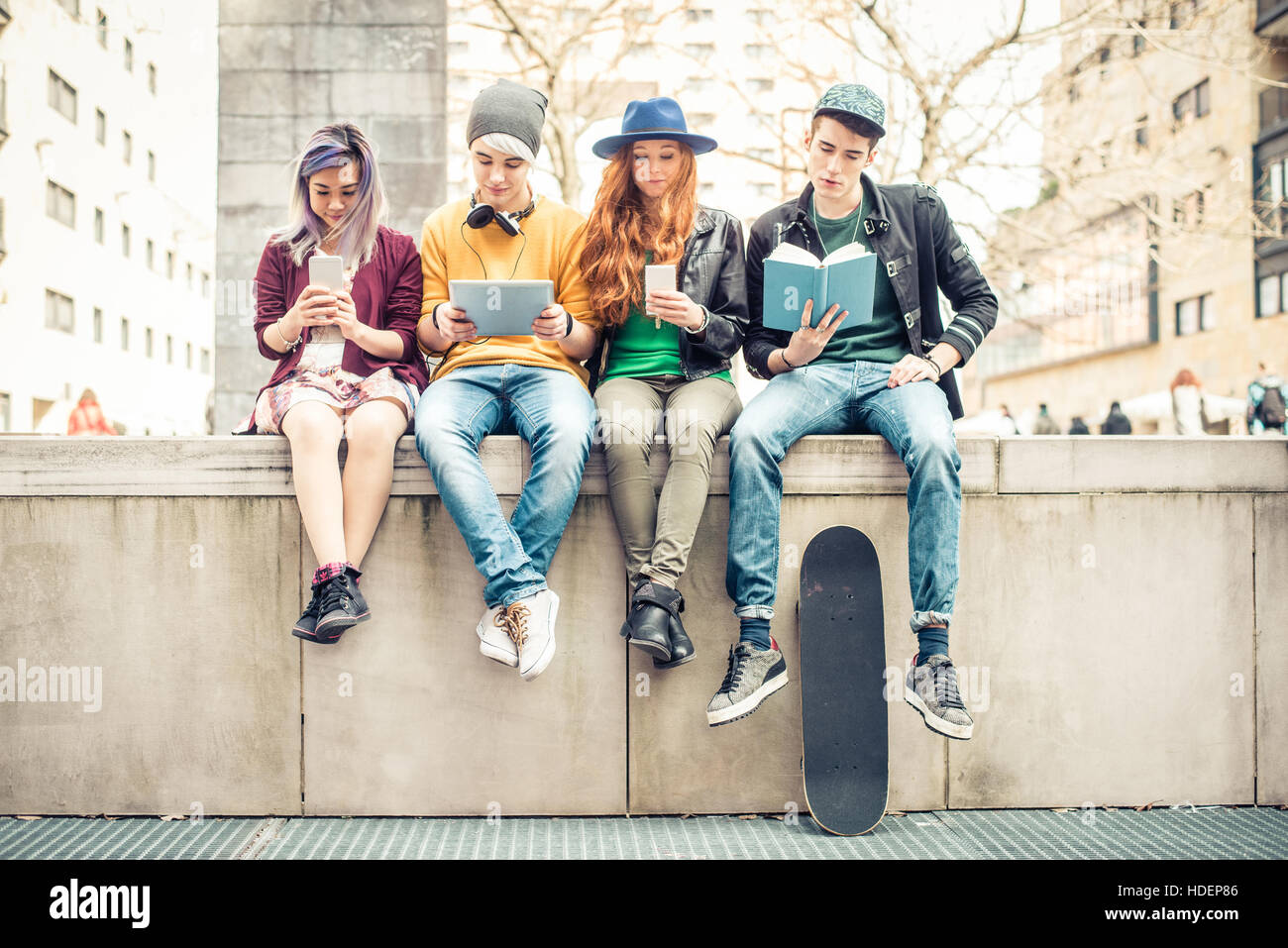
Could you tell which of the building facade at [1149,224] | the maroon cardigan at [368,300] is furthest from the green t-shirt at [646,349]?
the building facade at [1149,224]

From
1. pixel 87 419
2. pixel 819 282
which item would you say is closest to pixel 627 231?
pixel 819 282

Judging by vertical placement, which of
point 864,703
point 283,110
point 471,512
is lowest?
point 864,703

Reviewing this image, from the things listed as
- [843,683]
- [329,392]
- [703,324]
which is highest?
[703,324]

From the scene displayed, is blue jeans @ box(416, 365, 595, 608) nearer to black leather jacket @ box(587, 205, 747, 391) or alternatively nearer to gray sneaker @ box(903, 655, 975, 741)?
black leather jacket @ box(587, 205, 747, 391)

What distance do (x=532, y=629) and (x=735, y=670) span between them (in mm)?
686

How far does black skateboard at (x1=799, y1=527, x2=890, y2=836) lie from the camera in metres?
3.32

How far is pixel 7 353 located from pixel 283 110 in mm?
22685

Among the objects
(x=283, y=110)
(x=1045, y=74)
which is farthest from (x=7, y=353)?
→ (x=1045, y=74)

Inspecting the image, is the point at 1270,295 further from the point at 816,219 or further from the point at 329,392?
the point at 329,392

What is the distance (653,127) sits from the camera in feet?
12.2

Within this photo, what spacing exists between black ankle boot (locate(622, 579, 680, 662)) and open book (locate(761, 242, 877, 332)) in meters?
1.06

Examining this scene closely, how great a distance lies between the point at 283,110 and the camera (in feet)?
25.0

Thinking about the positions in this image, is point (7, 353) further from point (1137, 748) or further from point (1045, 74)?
point (1137, 748)

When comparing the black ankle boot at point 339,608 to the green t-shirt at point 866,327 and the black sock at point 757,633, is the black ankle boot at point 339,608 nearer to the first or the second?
the black sock at point 757,633
